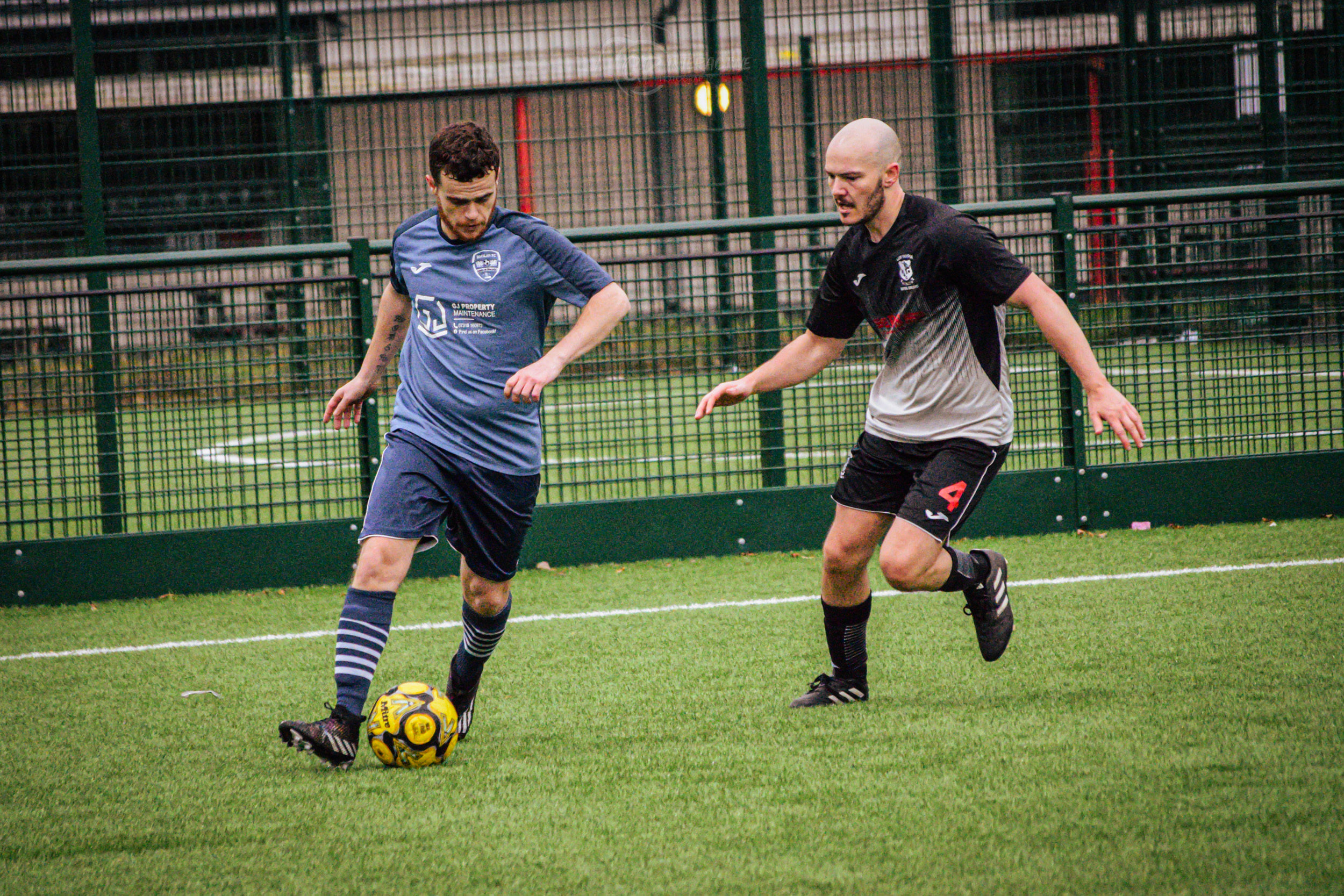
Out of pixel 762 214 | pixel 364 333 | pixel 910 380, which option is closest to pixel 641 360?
pixel 762 214

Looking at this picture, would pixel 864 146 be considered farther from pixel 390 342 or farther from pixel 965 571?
pixel 390 342

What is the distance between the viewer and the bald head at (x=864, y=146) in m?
4.48

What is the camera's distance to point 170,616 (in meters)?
6.77

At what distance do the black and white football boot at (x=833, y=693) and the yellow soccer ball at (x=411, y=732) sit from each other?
48.1 inches

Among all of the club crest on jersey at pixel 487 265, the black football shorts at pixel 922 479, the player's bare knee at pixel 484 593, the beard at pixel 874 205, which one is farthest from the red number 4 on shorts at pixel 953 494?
the club crest on jersey at pixel 487 265

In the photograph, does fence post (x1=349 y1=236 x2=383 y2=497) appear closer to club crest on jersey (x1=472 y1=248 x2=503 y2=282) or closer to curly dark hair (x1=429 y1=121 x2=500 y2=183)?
club crest on jersey (x1=472 y1=248 x2=503 y2=282)

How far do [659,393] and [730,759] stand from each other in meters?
4.28

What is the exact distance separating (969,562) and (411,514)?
1.90m

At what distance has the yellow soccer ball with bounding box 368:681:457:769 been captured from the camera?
4254mm

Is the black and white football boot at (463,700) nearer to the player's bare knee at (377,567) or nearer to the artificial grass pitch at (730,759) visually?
the artificial grass pitch at (730,759)

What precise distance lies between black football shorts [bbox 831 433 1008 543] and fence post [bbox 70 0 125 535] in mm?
4179

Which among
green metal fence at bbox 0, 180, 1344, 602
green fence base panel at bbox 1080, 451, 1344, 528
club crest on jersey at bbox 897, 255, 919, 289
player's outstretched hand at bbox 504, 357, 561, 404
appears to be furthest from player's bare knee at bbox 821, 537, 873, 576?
green fence base panel at bbox 1080, 451, 1344, 528

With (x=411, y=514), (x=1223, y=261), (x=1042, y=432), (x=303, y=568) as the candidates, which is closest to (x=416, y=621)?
(x=303, y=568)

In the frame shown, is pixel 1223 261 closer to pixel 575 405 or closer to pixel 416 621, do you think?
pixel 575 405
